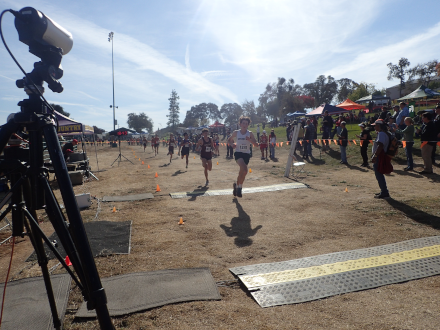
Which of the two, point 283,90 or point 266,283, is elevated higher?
point 283,90

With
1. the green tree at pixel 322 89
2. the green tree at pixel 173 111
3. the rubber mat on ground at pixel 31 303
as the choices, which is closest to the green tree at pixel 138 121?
the green tree at pixel 173 111

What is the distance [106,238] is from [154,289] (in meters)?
1.91

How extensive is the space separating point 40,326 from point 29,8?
2.45m

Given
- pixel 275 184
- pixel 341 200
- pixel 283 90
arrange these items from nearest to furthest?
pixel 341 200
pixel 275 184
pixel 283 90

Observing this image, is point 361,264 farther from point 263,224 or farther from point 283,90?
point 283,90

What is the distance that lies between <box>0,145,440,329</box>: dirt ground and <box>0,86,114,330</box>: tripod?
3.94 feet

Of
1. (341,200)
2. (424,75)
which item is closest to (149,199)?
(341,200)

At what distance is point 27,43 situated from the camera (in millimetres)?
1620

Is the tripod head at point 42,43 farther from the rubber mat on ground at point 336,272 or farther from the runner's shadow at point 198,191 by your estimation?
the runner's shadow at point 198,191

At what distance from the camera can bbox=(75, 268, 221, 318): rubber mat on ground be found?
268cm

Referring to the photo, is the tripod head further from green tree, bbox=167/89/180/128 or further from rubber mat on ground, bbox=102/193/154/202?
green tree, bbox=167/89/180/128

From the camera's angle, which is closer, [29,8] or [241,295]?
[29,8]

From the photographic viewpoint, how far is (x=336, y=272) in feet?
10.8

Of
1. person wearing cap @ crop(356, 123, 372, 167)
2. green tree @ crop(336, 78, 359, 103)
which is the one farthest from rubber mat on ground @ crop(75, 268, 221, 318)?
green tree @ crop(336, 78, 359, 103)
